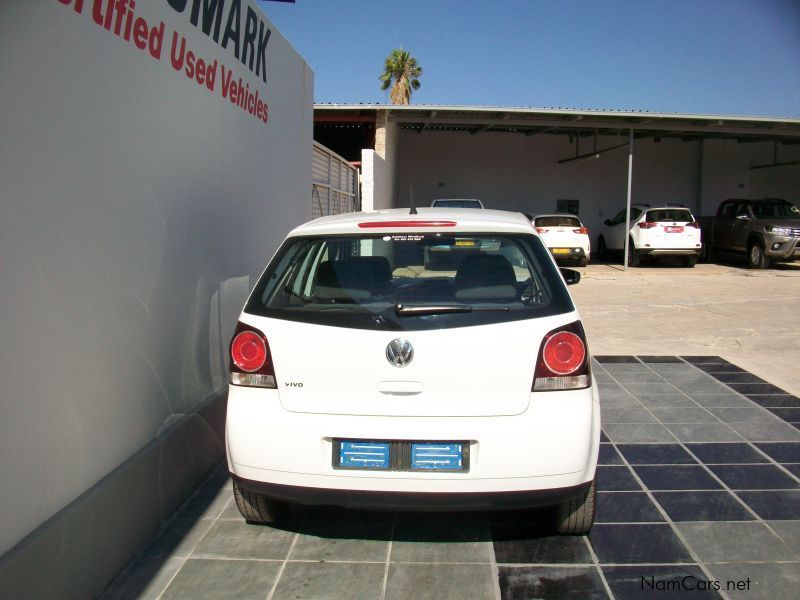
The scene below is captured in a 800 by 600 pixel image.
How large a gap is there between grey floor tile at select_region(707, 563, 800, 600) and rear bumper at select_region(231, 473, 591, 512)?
2.37 feet

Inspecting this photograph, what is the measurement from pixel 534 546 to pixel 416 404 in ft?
3.42

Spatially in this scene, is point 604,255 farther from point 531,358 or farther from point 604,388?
point 531,358

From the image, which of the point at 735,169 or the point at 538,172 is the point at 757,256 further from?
the point at 538,172

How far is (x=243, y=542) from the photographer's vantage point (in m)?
3.38

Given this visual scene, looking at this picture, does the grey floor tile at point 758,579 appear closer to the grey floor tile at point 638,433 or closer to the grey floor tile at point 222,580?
the grey floor tile at point 638,433

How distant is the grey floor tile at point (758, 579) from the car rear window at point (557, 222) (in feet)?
53.5

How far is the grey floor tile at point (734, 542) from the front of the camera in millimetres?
3201

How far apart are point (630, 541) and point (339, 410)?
1.61 metres

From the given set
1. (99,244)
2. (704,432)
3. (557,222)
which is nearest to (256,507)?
(99,244)

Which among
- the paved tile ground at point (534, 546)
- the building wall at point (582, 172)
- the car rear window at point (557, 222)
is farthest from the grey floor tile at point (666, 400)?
the building wall at point (582, 172)

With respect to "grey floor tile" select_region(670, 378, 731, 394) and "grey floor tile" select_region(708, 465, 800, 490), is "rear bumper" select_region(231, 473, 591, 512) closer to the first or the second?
"grey floor tile" select_region(708, 465, 800, 490)

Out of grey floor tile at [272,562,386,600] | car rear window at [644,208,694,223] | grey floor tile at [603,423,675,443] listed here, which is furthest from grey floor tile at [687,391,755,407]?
car rear window at [644,208,694,223]

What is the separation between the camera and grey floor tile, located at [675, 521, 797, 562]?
3201 millimetres

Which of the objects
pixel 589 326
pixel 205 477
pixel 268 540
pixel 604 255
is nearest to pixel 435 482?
pixel 268 540
